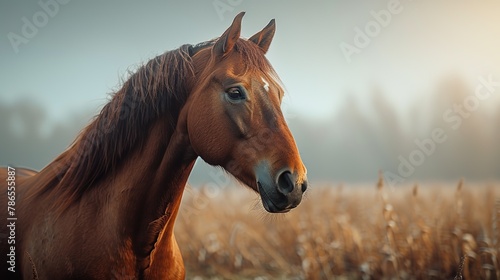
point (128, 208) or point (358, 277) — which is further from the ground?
point (128, 208)

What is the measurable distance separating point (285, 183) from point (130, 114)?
3.33 ft

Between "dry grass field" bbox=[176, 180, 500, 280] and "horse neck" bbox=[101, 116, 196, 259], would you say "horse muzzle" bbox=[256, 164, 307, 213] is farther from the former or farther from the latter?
"dry grass field" bbox=[176, 180, 500, 280]

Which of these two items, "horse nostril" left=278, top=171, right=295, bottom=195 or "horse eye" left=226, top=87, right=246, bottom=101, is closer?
"horse nostril" left=278, top=171, right=295, bottom=195

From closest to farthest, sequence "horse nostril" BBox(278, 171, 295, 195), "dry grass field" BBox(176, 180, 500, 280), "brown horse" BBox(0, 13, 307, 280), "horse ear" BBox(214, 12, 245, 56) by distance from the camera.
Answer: "horse nostril" BBox(278, 171, 295, 195) < "brown horse" BBox(0, 13, 307, 280) < "horse ear" BBox(214, 12, 245, 56) < "dry grass field" BBox(176, 180, 500, 280)

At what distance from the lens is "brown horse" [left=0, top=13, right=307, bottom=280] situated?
7.23 ft

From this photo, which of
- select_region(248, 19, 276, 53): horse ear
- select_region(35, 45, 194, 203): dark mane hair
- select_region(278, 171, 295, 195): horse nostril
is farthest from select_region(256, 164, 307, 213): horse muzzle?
select_region(248, 19, 276, 53): horse ear

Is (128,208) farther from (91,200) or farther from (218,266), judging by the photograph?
(218,266)

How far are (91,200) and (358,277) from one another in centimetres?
366

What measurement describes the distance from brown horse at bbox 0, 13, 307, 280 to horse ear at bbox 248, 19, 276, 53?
9cm

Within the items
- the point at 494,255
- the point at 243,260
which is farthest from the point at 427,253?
the point at 243,260

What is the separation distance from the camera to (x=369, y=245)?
5332mm

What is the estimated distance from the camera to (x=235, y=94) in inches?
88.0

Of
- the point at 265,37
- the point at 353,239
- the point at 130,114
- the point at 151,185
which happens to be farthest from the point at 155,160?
the point at 353,239

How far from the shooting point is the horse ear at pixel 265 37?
2697 mm
